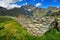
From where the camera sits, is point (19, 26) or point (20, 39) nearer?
point (20, 39)

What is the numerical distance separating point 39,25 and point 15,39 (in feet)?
7.01

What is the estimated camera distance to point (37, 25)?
1192 centimetres

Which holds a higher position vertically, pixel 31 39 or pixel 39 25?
pixel 39 25

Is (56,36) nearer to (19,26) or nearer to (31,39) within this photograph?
(31,39)

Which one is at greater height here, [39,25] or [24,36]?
[39,25]

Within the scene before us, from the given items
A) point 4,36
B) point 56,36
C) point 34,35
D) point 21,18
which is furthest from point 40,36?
point 4,36

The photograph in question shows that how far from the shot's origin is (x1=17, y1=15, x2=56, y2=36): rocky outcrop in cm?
1168

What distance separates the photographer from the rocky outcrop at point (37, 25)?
11680 mm

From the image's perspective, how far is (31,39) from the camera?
11633 mm

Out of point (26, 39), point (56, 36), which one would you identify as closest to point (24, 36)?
point (26, 39)

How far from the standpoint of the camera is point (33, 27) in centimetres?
1169

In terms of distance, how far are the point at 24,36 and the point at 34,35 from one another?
0.80m

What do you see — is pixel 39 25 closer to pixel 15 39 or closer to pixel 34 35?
pixel 34 35

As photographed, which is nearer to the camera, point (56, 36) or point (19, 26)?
point (56, 36)
